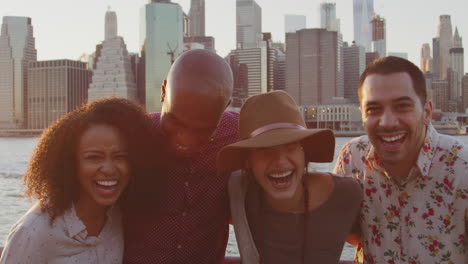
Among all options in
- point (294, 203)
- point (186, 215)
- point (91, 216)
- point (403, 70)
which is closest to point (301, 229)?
point (294, 203)

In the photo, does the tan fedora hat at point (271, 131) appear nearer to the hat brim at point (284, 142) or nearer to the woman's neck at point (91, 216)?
the hat brim at point (284, 142)

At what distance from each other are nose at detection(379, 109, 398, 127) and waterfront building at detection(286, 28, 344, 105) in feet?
528

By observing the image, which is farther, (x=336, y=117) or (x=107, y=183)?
(x=336, y=117)

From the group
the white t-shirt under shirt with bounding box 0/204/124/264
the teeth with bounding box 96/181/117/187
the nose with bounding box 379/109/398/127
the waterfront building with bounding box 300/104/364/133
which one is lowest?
the white t-shirt under shirt with bounding box 0/204/124/264

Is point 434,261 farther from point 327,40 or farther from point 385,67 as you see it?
point 327,40

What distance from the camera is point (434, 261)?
3.80m

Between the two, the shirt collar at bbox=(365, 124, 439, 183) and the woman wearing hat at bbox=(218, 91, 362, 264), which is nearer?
the woman wearing hat at bbox=(218, 91, 362, 264)

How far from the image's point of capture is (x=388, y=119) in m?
3.80

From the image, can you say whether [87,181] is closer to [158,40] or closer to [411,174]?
[411,174]

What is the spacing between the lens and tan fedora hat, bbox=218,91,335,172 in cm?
351

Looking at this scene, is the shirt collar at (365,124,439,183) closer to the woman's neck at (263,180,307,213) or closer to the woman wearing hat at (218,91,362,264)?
the woman wearing hat at (218,91,362,264)

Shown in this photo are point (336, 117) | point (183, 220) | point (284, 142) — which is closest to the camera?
point (284, 142)

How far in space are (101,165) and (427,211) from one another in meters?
2.25

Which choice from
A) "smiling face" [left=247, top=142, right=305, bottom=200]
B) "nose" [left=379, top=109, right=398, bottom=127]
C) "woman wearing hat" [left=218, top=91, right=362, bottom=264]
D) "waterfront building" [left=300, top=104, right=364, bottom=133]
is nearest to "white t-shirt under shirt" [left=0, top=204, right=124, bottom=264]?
"woman wearing hat" [left=218, top=91, right=362, bottom=264]
